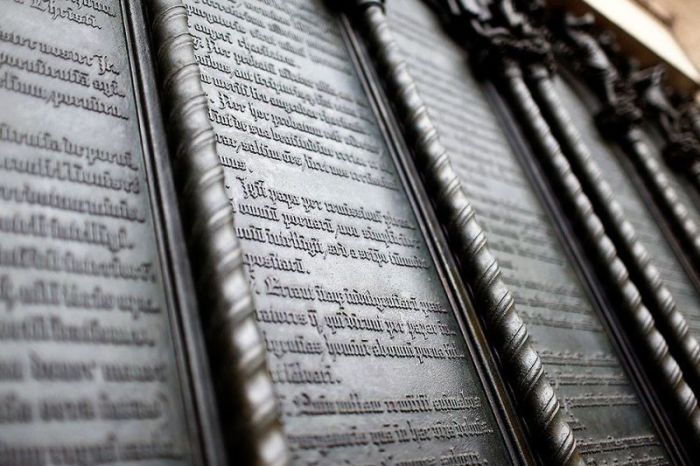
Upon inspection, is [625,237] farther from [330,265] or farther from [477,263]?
[330,265]

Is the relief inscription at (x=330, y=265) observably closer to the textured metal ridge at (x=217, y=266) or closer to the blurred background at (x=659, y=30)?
the textured metal ridge at (x=217, y=266)

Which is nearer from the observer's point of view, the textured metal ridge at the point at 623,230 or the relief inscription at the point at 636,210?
the textured metal ridge at the point at 623,230

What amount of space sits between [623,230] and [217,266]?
252cm

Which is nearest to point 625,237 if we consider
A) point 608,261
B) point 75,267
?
point 608,261

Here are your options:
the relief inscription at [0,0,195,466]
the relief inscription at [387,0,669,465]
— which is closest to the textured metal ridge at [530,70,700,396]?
the relief inscription at [387,0,669,465]

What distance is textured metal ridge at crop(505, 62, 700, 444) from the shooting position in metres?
2.64

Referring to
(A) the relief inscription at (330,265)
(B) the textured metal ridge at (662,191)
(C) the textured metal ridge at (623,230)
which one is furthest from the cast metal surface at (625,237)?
(A) the relief inscription at (330,265)

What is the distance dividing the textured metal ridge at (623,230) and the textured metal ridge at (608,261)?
96mm

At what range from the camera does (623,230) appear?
3281mm

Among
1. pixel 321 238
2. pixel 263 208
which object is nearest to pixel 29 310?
pixel 263 208

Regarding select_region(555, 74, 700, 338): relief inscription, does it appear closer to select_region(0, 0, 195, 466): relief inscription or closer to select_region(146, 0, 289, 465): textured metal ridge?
select_region(146, 0, 289, 465): textured metal ridge

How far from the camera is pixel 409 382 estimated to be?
73.8 inches

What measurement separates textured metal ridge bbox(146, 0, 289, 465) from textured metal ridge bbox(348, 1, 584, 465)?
971 millimetres

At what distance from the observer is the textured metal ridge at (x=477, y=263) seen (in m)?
2.01
